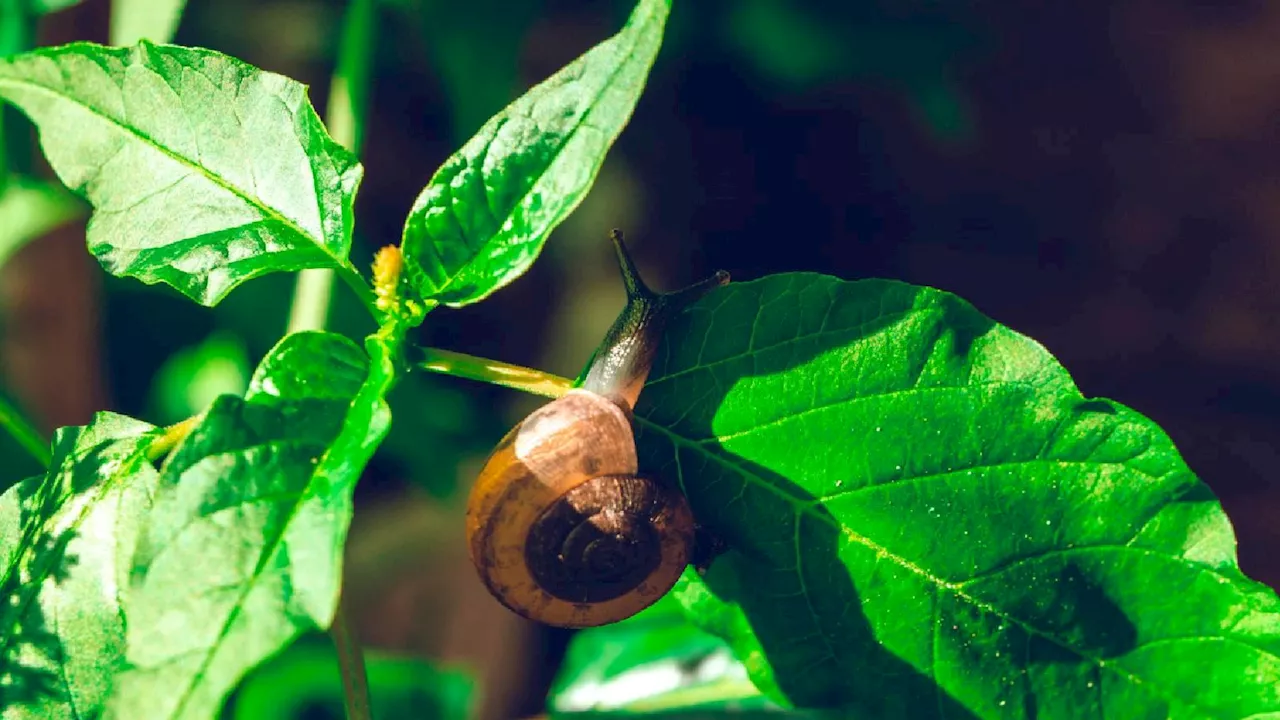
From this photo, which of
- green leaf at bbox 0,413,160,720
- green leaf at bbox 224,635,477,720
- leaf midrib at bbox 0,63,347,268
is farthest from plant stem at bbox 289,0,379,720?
green leaf at bbox 224,635,477,720

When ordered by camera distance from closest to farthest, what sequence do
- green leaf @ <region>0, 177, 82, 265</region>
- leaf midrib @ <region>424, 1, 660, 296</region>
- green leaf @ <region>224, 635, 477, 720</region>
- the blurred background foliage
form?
leaf midrib @ <region>424, 1, 660, 296</region>, green leaf @ <region>0, 177, 82, 265</region>, green leaf @ <region>224, 635, 477, 720</region>, the blurred background foliage

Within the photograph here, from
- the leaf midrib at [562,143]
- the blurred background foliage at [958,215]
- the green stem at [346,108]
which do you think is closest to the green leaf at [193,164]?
the leaf midrib at [562,143]

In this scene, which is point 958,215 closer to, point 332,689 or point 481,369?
point 332,689

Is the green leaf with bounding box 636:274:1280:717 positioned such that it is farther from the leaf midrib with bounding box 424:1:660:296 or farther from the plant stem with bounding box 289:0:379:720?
the plant stem with bounding box 289:0:379:720

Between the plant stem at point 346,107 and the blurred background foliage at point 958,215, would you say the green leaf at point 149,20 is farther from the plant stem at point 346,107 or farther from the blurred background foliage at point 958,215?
the blurred background foliage at point 958,215

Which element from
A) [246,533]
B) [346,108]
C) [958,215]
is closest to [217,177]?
[246,533]

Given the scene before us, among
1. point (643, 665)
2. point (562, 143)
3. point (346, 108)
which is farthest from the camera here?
point (643, 665)

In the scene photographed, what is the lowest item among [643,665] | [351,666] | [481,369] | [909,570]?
[643,665]
